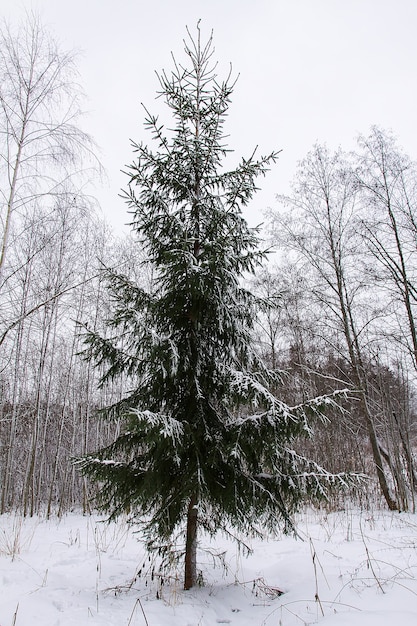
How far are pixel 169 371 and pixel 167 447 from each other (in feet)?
2.55

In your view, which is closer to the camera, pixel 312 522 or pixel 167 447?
pixel 167 447

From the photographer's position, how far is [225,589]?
3.91m

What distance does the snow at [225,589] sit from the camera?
9.46 feet

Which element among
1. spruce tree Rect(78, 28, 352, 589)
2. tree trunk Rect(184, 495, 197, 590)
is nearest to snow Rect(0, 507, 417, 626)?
tree trunk Rect(184, 495, 197, 590)

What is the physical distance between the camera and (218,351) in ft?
14.2

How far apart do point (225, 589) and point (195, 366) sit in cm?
250

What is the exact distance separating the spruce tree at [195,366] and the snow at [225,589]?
532 mm

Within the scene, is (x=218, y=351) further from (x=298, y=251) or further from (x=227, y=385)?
(x=298, y=251)

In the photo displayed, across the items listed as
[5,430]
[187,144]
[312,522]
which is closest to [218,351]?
[187,144]

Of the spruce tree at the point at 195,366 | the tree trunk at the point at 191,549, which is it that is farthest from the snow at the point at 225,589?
the spruce tree at the point at 195,366

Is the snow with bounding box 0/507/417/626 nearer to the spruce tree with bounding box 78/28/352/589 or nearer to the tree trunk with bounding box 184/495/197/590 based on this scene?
the tree trunk with bounding box 184/495/197/590

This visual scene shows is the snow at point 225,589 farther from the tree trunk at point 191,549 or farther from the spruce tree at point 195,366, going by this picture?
the spruce tree at point 195,366

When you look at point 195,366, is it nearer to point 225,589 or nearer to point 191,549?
point 191,549

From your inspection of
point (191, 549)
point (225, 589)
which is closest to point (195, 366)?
point (191, 549)
